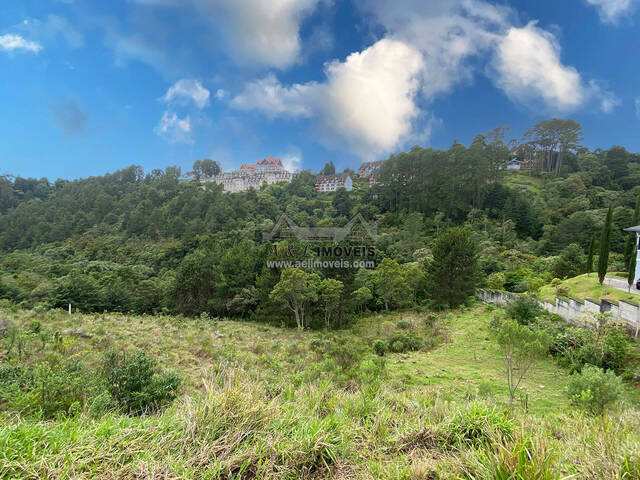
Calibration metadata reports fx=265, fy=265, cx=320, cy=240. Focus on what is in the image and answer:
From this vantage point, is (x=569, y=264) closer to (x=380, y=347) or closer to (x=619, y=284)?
(x=619, y=284)

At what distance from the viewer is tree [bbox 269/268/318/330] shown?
16.4 metres

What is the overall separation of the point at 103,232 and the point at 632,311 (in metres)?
63.1

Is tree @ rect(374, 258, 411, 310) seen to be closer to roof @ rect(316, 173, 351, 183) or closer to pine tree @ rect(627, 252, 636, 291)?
pine tree @ rect(627, 252, 636, 291)

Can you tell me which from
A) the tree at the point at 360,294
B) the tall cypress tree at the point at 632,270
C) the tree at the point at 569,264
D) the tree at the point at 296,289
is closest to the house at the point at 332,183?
the tree at the point at 569,264

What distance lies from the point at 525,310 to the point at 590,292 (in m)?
3.06

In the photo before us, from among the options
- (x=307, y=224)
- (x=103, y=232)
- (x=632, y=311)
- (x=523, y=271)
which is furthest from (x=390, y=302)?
(x=103, y=232)

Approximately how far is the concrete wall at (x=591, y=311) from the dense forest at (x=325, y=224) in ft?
17.5

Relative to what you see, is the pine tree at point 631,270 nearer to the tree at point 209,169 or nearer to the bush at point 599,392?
the bush at point 599,392

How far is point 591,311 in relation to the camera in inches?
390

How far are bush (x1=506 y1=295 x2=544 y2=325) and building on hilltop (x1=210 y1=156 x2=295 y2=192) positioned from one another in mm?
63566

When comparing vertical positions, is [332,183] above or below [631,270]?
above

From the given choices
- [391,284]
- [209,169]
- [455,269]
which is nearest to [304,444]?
[391,284]

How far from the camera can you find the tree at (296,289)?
1636cm

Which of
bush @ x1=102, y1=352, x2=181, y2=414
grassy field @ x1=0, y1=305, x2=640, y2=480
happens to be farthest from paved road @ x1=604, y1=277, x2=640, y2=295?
bush @ x1=102, y1=352, x2=181, y2=414
